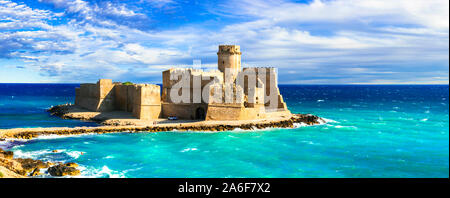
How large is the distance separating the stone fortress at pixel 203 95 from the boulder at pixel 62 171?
16.2 metres

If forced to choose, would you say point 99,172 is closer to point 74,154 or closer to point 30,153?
point 74,154

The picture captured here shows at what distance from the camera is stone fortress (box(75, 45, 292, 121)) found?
3234 centimetres

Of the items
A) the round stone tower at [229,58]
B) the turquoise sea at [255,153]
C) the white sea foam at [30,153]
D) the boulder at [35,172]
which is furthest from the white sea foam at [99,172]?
the round stone tower at [229,58]

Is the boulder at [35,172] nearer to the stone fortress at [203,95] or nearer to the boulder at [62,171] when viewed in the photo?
the boulder at [62,171]

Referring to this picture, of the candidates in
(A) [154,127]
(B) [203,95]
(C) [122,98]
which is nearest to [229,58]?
(B) [203,95]

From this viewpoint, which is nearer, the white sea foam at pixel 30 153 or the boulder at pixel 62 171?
the boulder at pixel 62 171

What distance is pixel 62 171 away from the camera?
16.2 m

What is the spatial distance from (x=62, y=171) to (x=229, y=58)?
26.1 meters

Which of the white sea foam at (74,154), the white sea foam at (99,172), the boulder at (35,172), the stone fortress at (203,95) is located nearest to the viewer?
the boulder at (35,172)

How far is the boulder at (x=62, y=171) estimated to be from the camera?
634 inches

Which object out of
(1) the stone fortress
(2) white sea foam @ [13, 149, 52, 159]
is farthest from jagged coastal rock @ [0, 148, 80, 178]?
(1) the stone fortress
